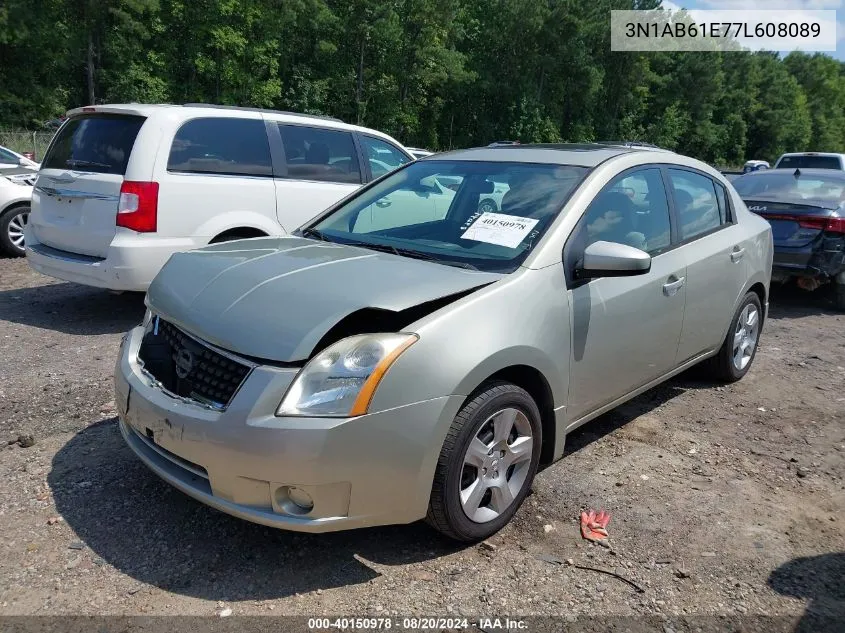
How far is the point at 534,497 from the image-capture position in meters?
3.54

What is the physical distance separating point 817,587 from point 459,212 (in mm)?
2433

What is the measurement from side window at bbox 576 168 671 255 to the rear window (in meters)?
14.5

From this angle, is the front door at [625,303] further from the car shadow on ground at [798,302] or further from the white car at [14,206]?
the white car at [14,206]

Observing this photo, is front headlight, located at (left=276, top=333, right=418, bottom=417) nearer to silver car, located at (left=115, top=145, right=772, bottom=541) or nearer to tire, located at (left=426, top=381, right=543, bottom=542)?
silver car, located at (left=115, top=145, right=772, bottom=541)

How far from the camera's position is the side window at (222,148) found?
5.88m

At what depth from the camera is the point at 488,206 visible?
3803mm

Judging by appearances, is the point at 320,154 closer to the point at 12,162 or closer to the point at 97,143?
the point at 97,143

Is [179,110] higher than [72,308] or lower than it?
higher

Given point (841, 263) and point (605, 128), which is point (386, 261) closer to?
point (841, 263)

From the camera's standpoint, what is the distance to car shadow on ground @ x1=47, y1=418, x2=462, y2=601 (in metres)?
2.78

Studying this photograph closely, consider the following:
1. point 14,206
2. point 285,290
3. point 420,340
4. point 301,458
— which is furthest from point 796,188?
point 14,206

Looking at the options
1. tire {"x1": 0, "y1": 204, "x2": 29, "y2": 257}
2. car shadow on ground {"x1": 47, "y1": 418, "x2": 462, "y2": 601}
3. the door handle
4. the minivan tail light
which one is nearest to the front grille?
car shadow on ground {"x1": 47, "y1": 418, "x2": 462, "y2": 601}

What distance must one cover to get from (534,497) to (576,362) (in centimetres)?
72

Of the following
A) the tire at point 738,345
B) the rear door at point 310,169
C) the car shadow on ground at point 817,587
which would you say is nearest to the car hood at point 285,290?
the car shadow on ground at point 817,587
